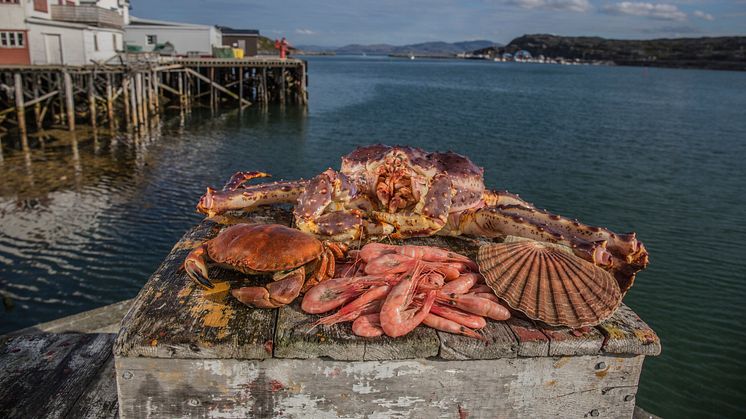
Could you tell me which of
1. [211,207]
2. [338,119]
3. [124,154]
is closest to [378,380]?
[211,207]

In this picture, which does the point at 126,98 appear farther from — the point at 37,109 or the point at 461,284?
the point at 461,284

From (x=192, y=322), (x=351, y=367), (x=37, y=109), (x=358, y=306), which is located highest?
(x=358, y=306)

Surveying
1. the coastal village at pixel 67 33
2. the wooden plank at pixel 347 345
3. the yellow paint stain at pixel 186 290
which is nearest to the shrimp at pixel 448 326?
the wooden plank at pixel 347 345

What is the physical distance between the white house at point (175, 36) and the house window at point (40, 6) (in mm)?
19777

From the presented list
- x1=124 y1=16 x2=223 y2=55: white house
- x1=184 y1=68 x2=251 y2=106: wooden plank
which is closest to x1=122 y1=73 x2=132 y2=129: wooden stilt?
x1=184 y1=68 x2=251 y2=106: wooden plank

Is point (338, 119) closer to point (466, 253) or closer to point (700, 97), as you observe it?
point (466, 253)

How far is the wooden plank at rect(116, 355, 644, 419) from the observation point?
3.89 metres

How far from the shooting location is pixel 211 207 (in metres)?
6.42

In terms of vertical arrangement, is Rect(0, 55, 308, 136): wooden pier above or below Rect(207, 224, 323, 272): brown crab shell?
below

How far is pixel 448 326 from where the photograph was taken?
406 centimetres

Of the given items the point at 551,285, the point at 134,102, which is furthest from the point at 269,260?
the point at 134,102

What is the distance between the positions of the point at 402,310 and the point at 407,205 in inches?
83.7

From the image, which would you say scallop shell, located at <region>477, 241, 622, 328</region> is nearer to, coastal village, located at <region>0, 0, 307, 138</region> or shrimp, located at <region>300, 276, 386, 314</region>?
shrimp, located at <region>300, 276, 386, 314</region>

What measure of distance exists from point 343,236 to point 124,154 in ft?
88.6
